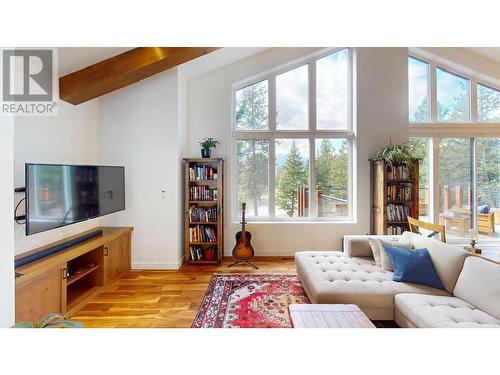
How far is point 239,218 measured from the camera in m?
4.39

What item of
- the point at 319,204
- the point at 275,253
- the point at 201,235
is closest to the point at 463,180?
the point at 319,204

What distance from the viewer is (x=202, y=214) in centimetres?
394

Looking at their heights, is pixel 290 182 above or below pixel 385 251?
above

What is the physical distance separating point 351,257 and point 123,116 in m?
3.52

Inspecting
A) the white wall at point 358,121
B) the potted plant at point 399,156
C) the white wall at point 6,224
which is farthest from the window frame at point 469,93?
the white wall at point 6,224

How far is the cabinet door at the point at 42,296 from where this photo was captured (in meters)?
1.96

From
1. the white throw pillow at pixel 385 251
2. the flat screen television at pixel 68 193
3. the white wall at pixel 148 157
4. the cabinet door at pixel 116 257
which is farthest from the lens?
the white wall at pixel 148 157

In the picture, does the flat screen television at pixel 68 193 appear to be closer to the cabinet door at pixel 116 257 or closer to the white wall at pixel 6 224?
the cabinet door at pixel 116 257

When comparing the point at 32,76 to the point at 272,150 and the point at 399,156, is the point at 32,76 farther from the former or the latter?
the point at 399,156

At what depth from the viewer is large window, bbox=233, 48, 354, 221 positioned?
173 inches

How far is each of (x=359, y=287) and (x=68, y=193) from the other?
2.87 meters

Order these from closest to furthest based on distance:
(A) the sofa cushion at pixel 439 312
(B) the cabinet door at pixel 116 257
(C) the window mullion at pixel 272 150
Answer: (A) the sofa cushion at pixel 439 312, (B) the cabinet door at pixel 116 257, (C) the window mullion at pixel 272 150
